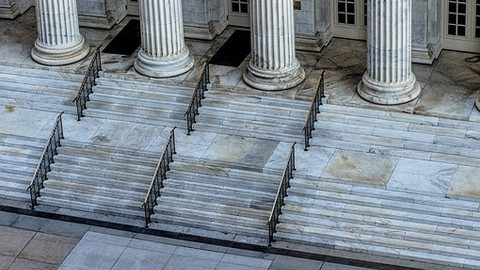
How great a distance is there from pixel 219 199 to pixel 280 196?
198 centimetres

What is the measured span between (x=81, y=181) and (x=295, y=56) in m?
8.41

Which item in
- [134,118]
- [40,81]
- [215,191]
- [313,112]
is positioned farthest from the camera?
[40,81]

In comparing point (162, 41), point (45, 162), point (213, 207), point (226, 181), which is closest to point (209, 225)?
point (213, 207)

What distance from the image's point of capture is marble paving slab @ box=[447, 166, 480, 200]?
50.3 metres

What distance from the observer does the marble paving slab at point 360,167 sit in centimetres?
Answer: 5141

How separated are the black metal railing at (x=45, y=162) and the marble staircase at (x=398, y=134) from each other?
7.99m

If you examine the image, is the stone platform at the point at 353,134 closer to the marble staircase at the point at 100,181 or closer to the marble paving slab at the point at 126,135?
the marble paving slab at the point at 126,135

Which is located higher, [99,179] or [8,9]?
[8,9]

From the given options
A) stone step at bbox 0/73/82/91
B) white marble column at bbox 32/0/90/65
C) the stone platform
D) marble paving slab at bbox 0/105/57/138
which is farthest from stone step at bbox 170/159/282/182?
white marble column at bbox 32/0/90/65

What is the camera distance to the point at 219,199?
51.8m

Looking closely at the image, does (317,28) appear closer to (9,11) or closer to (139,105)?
(139,105)

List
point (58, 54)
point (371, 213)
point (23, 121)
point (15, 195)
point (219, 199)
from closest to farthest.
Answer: point (371, 213) < point (219, 199) < point (15, 195) < point (23, 121) < point (58, 54)

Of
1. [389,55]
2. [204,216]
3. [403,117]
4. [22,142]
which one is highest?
[389,55]

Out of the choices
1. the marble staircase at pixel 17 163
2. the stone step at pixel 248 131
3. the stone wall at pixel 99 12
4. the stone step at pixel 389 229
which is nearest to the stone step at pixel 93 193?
the marble staircase at pixel 17 163
